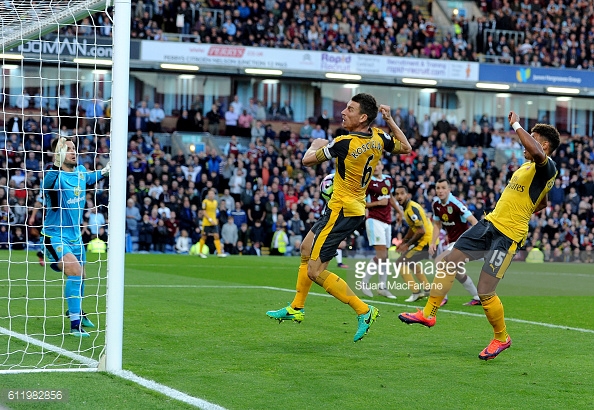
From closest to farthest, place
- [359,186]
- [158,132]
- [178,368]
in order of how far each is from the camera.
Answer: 1. [178,368]
2. [359,186]
3. [158,132]

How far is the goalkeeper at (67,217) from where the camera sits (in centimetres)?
884

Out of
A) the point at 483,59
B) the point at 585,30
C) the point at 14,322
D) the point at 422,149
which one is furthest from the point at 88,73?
the point at 14,322

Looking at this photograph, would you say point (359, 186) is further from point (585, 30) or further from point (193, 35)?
point (585, 30)

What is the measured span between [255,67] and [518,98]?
14200mm

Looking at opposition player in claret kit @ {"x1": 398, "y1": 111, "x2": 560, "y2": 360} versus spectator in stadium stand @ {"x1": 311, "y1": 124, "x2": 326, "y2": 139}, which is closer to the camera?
opposition player in claret kit @ {"x1": 398, "y1": 111, "x2": 560, "y2": 360}

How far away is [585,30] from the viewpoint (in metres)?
40.9

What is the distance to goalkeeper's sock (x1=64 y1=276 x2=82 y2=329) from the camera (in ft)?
28.8

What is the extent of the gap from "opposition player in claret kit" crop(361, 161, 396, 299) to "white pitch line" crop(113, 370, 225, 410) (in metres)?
8.34

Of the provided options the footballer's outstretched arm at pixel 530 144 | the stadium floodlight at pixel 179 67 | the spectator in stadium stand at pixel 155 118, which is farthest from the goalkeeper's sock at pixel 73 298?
the stadium floodlight at pixel 179 67

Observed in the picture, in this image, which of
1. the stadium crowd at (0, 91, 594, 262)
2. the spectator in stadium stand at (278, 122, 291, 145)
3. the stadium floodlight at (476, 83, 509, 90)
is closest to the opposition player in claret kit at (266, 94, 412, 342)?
the stadium crowd at (0, 91, 594, 262)

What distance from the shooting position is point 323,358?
7672 millimetres

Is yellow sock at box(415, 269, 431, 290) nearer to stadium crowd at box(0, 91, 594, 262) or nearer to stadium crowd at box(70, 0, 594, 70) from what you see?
stadium crowd at box(0, 91, 594, 262)

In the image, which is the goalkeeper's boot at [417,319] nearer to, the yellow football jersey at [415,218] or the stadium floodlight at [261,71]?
the yellow football jersey at [415,218]

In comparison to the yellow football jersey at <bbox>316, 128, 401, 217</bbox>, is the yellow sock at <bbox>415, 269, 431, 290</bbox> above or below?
below
